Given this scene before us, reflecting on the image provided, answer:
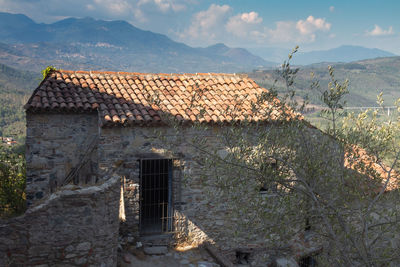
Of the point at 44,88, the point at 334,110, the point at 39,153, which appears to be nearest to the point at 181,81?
the point at 44,88

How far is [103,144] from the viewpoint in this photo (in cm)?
841

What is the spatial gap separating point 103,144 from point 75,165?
1.39 m

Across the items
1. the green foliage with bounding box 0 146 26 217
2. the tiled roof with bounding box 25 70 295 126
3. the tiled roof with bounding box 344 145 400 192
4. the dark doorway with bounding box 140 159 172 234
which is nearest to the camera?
the tiled roof with bounding box 344 145 400 192

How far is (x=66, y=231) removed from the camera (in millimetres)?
6203

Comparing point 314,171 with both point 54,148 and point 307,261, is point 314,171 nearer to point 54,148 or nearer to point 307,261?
point 307,261

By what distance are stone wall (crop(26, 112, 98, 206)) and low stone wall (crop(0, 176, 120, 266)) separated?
7.32 ft

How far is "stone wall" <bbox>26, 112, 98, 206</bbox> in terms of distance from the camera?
8625mm

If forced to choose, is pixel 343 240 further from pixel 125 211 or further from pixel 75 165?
pixel 75 165

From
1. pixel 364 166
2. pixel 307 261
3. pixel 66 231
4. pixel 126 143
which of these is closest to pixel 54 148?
pixel 126 143

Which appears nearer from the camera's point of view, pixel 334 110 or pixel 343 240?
pixel 343 240

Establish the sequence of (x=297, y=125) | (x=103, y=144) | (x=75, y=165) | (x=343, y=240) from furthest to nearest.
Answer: (x=75, y=165) < (x=103, y=144) < (x=297, y=125) < (x=343, y=240)

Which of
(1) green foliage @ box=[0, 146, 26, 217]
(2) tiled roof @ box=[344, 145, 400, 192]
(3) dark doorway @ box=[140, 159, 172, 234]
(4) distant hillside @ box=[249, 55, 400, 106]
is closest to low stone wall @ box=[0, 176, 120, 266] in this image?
(3) dark doorway @ box=[140, 159, 172, 234]

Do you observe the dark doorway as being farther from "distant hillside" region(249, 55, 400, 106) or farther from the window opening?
"distant hillside" region(249, 55, 400, 106)

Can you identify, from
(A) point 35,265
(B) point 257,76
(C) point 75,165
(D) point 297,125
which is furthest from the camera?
(B) point 257,76
